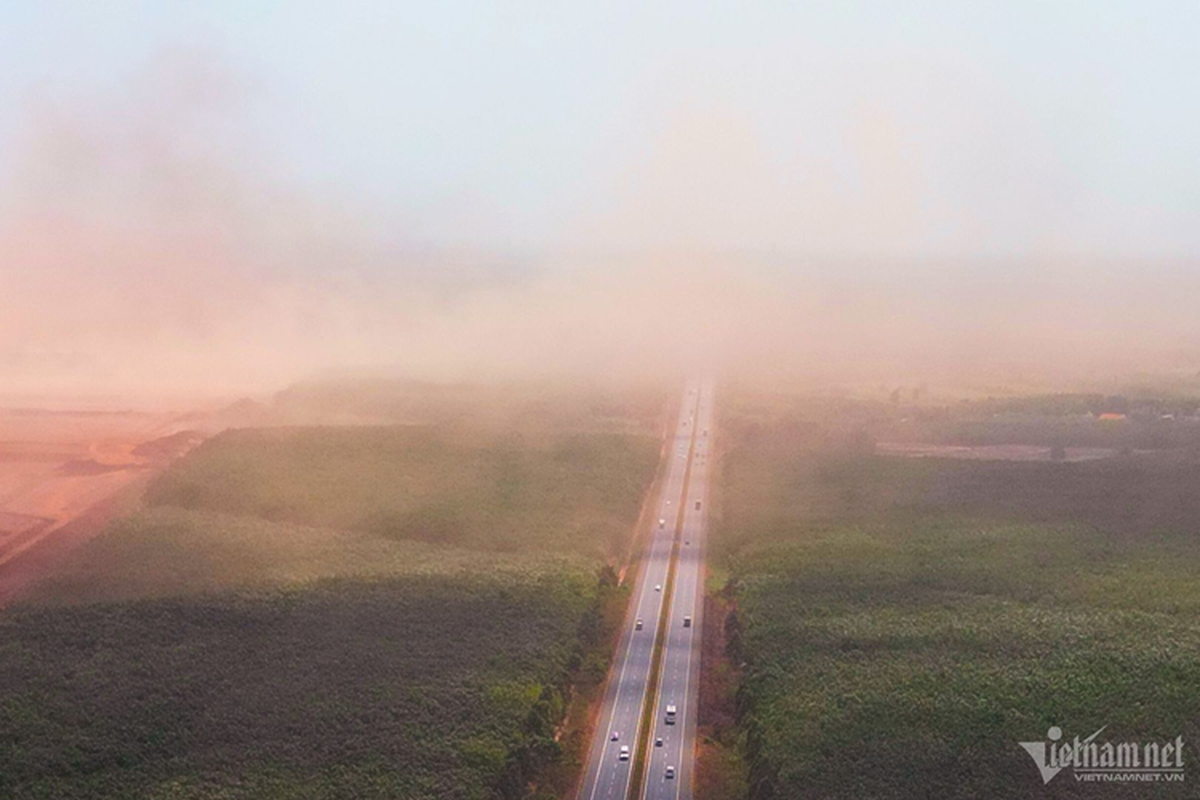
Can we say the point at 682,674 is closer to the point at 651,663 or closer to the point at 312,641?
the point at 651,663

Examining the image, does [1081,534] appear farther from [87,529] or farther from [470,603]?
[87,529]

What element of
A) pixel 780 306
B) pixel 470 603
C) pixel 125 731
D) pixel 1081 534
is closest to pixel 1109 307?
pixel 780 306

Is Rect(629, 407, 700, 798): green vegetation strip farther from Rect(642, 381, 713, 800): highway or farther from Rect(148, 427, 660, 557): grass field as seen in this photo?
Rect(148, 427, 660, 557): grass field

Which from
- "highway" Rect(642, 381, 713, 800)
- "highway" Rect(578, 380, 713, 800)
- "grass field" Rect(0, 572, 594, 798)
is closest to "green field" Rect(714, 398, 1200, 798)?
"highway" Rect(642, 381, 713, 800)

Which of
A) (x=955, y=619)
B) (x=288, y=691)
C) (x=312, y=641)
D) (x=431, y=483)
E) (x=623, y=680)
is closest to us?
(x=288, y=691)

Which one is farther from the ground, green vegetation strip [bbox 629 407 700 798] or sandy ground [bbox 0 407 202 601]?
sandy ground [bbox 0 407 202 601]

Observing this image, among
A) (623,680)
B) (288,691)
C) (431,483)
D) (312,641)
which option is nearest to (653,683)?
(623,680)
